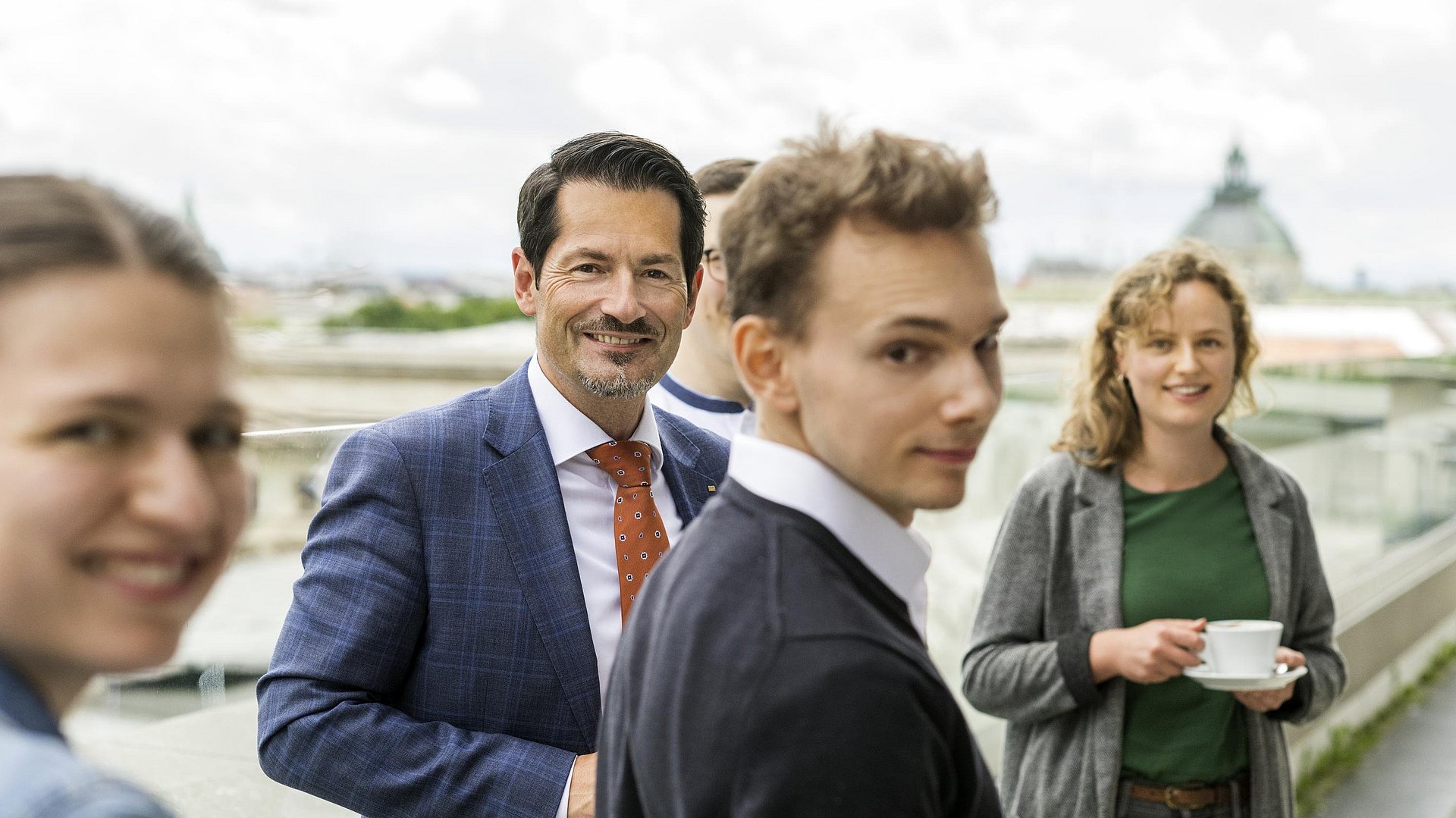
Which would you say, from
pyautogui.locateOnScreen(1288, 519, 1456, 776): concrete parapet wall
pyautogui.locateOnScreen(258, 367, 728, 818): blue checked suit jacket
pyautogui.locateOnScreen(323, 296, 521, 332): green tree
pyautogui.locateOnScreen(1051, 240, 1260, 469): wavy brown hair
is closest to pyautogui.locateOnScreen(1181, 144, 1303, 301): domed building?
pyautogui.locateOnScreen(323, 296, 521, 332): green tree

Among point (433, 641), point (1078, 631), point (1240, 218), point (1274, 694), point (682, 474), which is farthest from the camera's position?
point (1240, 218)

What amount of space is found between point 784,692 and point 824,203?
15.4 inches

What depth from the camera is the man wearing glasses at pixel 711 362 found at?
2564mm

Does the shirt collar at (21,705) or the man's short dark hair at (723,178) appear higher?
the man's short dark hair at (723,178)

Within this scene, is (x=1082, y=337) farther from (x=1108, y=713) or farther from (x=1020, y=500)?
(x=1108, y=713)

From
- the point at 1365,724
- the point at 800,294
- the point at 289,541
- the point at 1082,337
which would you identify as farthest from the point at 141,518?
the point at 1365,724

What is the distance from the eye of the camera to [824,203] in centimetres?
106

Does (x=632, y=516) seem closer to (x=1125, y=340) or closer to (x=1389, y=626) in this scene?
(x=1125, y=340)

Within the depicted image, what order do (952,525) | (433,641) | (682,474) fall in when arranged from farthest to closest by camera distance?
(952,525) < (682,474) < (433,641)

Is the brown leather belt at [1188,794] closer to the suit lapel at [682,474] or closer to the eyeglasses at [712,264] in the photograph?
the suit lapel at [682,474]

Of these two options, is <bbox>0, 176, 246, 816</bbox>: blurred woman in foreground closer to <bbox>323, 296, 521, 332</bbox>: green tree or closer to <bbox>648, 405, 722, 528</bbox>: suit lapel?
<bbox>648, 405, 722, 528</bbox>: suit lapel

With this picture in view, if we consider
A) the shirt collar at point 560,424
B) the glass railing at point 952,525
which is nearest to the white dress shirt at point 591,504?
the shirt collar at point 560,424

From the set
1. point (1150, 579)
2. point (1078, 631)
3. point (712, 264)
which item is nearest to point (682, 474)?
point (712, 264)

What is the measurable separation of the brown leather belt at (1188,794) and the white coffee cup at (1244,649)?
322 mm
